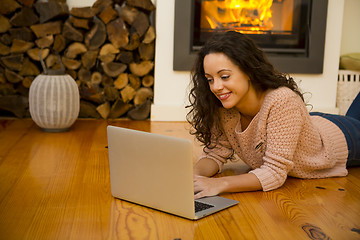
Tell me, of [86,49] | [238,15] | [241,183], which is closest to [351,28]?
[238,15]

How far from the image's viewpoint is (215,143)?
2033 millimetres

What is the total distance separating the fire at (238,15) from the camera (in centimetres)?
336

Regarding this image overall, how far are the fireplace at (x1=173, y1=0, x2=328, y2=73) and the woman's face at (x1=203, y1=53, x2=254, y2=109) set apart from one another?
5.17ft

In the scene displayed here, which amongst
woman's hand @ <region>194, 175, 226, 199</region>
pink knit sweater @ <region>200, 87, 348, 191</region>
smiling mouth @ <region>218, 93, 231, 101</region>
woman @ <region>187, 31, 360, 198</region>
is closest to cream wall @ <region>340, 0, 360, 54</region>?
pink knit sweater @ <region>200, 87, 348, 191</region>

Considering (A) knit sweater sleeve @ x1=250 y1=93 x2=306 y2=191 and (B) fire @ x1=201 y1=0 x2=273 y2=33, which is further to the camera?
(B) fire @ x1=201 y1=0 x2=273 y2=33

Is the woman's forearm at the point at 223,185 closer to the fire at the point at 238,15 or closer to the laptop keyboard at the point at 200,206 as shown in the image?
the laptop keyboard at the point at 200,206

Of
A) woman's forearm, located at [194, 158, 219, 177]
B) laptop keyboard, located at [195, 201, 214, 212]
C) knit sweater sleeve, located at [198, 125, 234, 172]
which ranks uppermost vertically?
knit sweater sleeve, located at [198, 125, 234, 172]

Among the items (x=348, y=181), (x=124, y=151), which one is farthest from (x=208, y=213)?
(x=348, y=181)

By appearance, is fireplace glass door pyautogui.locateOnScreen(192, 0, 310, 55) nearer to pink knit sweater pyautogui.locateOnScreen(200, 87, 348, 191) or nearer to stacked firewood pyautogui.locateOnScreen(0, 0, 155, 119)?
stacked firewood pyautogui.locateOnScreen(0, 0, 155, 119)

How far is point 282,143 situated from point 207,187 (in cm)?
33

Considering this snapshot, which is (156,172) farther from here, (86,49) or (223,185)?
(86,49)

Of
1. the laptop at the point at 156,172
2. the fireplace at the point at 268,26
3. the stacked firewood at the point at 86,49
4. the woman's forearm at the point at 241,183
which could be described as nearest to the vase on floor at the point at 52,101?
the stacked firewood at the point at 86,49

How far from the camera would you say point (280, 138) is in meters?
1.76

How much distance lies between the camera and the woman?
5.78 ft
